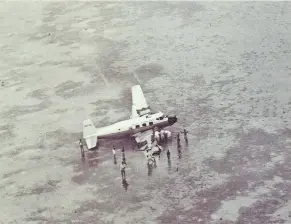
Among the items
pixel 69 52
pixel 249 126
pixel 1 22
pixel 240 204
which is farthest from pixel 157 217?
pixel 1 22

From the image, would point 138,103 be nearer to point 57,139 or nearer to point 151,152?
point 151,152

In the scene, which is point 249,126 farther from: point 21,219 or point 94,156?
point 21,219

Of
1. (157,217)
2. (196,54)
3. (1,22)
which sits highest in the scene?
(1,22)

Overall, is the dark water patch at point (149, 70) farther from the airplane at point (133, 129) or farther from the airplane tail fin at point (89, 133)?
the airplane tail fin at point (89, 133)

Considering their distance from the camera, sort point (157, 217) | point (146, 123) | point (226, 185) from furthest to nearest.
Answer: point (146, 123) → point (226, 185) → point (157, 217)

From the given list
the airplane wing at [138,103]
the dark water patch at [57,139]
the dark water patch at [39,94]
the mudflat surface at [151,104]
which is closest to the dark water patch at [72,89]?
the mudflat surface at [151,104]

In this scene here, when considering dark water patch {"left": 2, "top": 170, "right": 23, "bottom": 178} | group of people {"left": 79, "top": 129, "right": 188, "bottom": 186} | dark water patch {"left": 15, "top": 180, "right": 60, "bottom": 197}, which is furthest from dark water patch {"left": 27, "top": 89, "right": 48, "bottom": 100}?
dark water patch {"left": 15, "top": 180, "right": 60, "bottom": 197}

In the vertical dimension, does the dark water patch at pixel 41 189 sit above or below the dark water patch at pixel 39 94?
below
